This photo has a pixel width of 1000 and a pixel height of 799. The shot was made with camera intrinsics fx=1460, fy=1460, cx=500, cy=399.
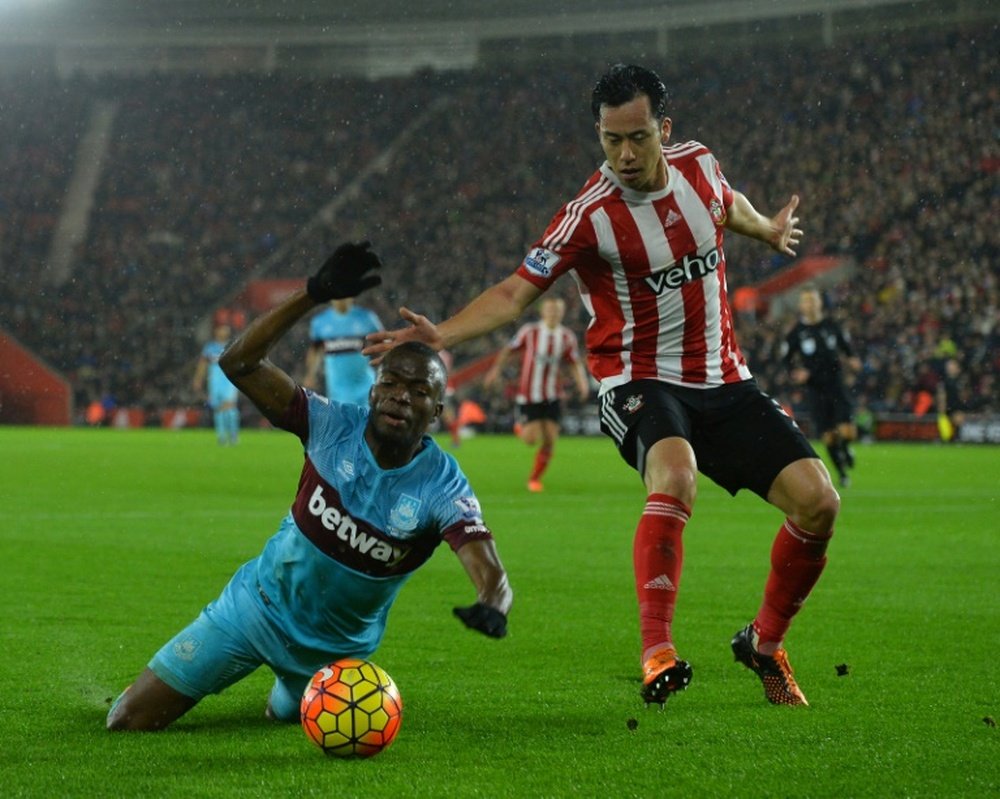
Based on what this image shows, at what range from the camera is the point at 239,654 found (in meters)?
4.69

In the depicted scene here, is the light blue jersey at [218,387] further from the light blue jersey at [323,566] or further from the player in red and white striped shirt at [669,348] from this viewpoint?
the light blue jersey at [323,566]

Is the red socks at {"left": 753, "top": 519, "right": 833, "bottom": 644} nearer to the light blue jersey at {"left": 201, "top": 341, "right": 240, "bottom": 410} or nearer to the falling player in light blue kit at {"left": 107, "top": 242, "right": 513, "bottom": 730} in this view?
the falling player in light blue kit at {"left": 107, "top": 242, "right": 513, "bottom": 730}

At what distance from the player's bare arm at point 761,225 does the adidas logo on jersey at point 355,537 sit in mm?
2026

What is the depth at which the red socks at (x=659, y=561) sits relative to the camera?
15.4 feet

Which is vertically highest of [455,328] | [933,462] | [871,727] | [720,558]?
[455,328]

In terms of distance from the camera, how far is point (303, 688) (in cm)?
466

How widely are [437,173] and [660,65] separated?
682 centimetres

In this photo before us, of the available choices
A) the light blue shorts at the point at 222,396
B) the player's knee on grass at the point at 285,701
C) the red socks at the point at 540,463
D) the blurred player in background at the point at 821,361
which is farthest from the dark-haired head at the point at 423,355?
the light blue shorts at the point at 222,396

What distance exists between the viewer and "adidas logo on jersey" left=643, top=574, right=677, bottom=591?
4.77m

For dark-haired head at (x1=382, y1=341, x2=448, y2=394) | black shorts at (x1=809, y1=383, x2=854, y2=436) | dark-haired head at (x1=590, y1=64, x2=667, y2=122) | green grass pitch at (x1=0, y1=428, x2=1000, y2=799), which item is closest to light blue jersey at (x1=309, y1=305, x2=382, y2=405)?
green grass pitch at (x1=0, y1=428, x2=1000, y2=799)

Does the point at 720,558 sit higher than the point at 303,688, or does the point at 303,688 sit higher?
the point at 303,688

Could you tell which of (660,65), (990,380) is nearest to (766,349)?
(990,380)

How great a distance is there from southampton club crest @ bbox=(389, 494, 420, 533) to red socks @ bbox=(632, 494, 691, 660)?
82 centimetres

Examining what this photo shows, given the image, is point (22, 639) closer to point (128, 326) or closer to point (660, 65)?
point (128, 326)
